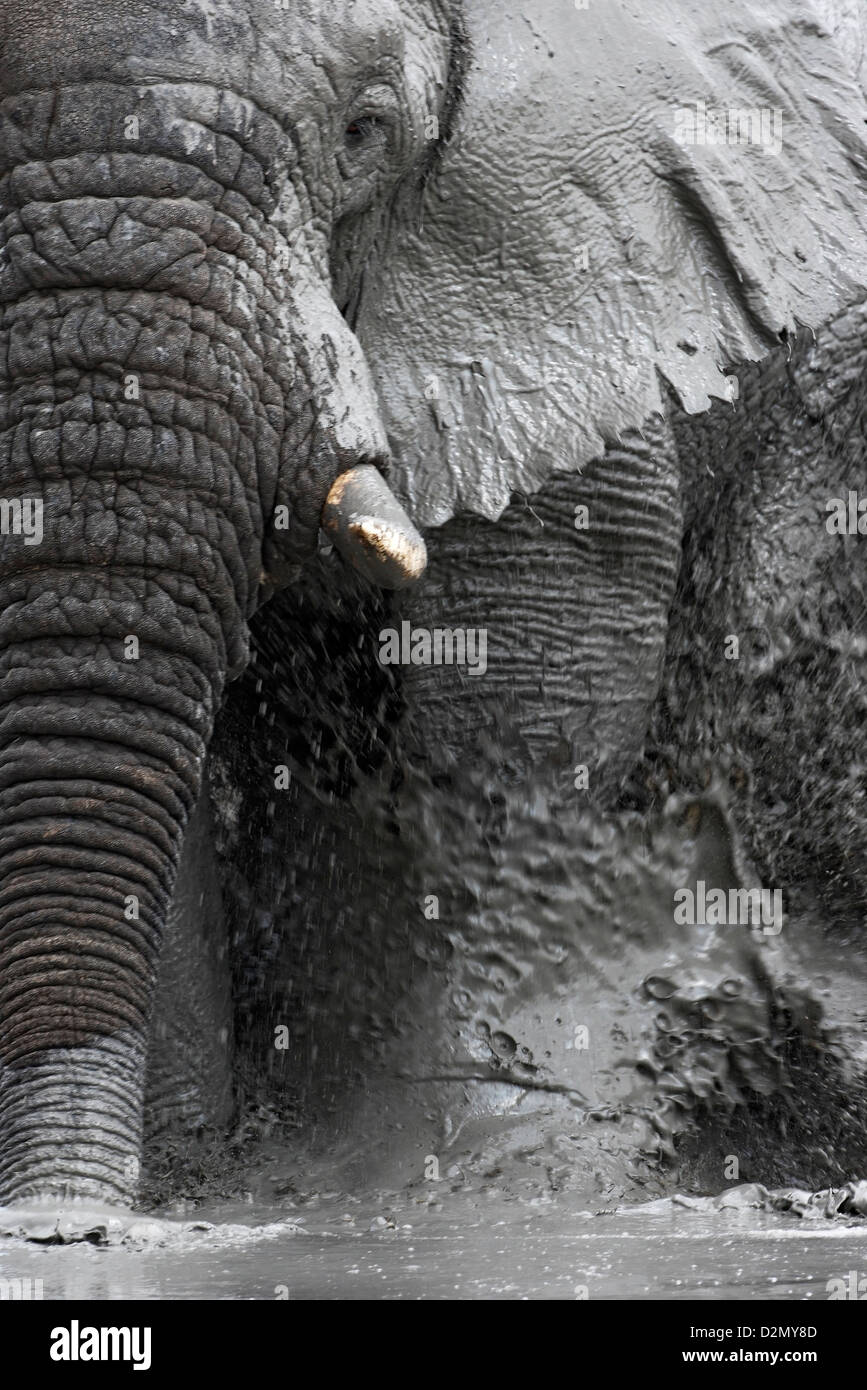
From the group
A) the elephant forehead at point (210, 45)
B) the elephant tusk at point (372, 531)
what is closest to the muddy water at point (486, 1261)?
the elephant tusk at point (372, 531)

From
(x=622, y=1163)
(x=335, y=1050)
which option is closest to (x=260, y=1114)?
(x=335, y=1050)

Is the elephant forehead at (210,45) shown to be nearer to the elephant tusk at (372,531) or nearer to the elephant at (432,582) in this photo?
the elephant at (432,582)

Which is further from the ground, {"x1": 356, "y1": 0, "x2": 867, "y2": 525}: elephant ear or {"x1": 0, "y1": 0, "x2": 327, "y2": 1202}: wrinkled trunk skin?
{"x1": 356, "y1": 0, "x2": 867, "y2": 525}: elephant ear

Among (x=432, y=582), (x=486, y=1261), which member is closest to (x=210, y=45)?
(x=432, y=582)

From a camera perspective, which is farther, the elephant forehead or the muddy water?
the elephant forehead

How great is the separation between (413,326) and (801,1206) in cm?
131

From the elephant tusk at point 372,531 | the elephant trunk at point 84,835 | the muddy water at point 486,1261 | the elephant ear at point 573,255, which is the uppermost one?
the elephant ear at point 573,255

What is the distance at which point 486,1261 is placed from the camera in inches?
107

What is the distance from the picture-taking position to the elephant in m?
2.98

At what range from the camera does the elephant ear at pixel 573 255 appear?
136 inches

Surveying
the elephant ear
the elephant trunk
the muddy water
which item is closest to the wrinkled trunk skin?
the elephant trunk

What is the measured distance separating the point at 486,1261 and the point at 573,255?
151cm

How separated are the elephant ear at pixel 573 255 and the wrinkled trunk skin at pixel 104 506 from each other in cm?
42

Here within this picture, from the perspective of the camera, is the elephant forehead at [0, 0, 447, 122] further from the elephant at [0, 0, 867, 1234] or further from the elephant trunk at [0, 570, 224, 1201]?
the elephant trunk at [0, 570, 224, 1201]
